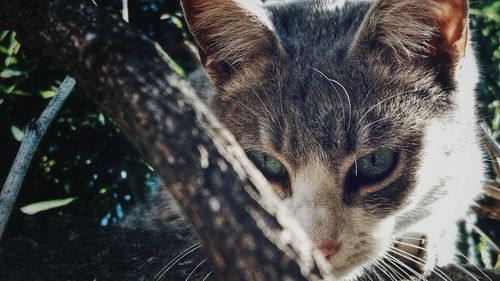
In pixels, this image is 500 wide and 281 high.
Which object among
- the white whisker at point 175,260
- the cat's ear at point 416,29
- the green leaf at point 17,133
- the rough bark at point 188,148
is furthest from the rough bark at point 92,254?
the rough bark at point 188,148

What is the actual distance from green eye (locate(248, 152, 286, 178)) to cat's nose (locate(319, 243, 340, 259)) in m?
0.34

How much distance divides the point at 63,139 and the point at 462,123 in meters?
1.83

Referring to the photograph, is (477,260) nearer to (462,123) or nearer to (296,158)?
(462,123)

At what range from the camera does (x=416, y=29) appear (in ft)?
6.17

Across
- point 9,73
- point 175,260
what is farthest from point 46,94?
point 175,260

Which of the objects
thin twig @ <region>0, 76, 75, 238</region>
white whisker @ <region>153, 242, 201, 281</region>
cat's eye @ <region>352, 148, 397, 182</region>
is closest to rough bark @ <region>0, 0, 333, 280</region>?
thin twig @ <region>0, 76, 75, 238</region>

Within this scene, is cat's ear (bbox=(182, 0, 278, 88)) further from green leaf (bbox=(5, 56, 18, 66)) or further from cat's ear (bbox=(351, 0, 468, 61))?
green leaf (bbox=(5, 56, 18, 66))

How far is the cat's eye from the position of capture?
1.77 meters

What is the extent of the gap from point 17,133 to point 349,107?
152 cm

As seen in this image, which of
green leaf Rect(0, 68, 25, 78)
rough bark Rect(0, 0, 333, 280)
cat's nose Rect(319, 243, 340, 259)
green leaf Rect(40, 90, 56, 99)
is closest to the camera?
rough bark Rect(0, 0, 333, 280)

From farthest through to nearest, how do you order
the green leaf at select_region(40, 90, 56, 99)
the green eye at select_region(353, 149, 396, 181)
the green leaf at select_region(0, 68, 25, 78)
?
the green leaf at select_region(40, 90, 56, 99)
the green leaf at select_region(0, 68, 25, 78)
the green eye at select_region(353, 149, 396, 181)

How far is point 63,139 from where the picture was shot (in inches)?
108

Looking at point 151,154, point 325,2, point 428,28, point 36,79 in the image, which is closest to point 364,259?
point 428,28

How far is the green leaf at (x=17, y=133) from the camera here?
2.46 metres
